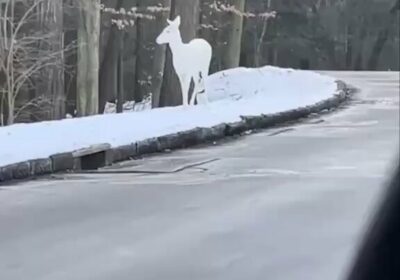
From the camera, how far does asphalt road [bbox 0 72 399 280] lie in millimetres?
6415

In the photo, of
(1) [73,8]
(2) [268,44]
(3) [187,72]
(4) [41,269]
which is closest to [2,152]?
(4) [41,269]

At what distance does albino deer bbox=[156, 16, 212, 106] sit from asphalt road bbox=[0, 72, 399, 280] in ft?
18.1

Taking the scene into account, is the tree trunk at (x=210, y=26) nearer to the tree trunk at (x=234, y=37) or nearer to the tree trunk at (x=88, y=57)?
the tree trunk at (x=234, y=37)

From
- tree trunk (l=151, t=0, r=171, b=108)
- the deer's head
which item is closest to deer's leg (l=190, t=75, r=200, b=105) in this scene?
the deer's head

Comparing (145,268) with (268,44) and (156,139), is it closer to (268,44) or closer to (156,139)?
(156,139)

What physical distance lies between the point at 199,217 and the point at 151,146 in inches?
239

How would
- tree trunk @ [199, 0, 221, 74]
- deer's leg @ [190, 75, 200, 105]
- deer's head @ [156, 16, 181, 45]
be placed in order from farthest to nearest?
1. tree trunk @ [199, 0, 221, 74]
2. deer's leg @ [190, 75, 200, 105]
3. deer's head @ [156, 16, 181, 45]

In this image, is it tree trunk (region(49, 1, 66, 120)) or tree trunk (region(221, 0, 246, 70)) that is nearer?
tree trunk (region(49, 1, 66, 120))

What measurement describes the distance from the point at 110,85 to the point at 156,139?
1944cm

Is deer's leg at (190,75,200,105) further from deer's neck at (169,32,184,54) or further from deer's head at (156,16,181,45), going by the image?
deer's head at (156,16,181,45)

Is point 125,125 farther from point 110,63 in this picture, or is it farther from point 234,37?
point 234,37

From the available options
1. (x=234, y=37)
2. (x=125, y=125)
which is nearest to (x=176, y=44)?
(x=125, y=125)

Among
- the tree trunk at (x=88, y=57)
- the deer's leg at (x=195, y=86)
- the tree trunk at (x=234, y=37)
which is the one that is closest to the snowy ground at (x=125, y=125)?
the deer's leg at (x=195, y=86)

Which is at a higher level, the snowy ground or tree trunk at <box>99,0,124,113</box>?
the snowy ground
